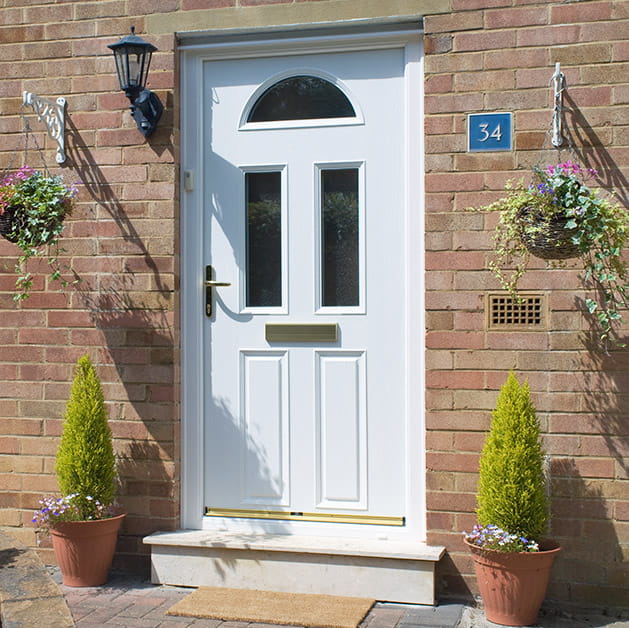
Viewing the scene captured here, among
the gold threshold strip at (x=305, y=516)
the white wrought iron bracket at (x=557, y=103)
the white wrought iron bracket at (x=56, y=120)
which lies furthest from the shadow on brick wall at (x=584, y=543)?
the white wrought iron bracket at (x=56, y=120)

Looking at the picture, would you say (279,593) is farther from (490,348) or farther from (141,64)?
(141,64)

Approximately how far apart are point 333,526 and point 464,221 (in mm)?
1693

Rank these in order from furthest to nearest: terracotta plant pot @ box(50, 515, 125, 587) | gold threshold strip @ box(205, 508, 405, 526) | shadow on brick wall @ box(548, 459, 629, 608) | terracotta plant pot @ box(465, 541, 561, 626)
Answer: gold threshold strip @ box(205, 508, 405, 526) → terracotta plant pot @ box(50, 515, 125, 587) → shadow on brick wall @ box(548, 459, 629, 608) → terracotta plant pot @ box(465, 541, 561, 626)

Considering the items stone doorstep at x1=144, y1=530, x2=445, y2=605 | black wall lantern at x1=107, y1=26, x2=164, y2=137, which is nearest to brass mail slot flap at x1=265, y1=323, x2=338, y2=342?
stone doorstep at x1=144, y1=530, x2=445, y2=605

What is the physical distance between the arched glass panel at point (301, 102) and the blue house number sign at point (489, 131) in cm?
66

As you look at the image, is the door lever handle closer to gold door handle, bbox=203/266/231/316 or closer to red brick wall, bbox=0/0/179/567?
gold door handle, bbox=203/266/231/316

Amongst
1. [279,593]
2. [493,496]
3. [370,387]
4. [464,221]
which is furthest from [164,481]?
[464,221]

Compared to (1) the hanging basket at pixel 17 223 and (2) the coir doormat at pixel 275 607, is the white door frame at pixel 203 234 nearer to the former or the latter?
(2) the coir doormat at pixel 275 607

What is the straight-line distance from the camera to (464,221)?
172 inches

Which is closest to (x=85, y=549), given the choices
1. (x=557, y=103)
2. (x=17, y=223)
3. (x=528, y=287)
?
(x=17, y=223)

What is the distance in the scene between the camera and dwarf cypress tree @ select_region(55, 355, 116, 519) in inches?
176

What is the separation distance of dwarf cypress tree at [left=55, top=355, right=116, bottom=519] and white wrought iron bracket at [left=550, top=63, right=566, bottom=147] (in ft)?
8.49

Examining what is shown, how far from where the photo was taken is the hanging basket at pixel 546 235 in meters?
3.80

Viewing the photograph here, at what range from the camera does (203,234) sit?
189 inches
